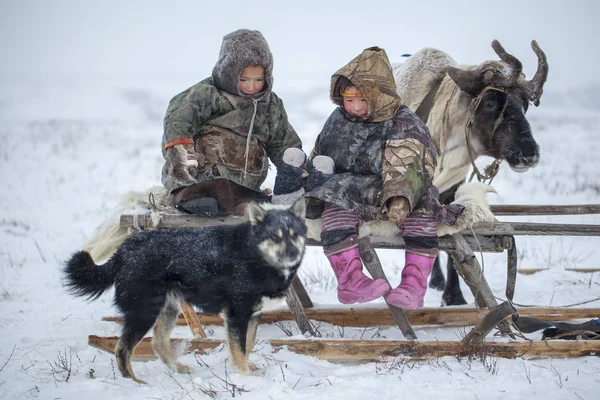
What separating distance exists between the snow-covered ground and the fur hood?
1693 millimetres

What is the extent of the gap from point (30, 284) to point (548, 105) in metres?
A: 22.3

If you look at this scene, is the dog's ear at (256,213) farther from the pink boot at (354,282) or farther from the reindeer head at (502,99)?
the reindeer head at (502,99)

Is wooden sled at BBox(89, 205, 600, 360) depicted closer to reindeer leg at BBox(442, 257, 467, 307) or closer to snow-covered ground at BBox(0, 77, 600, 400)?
snow-covered ground at BBox(0, 77, 600, 400)

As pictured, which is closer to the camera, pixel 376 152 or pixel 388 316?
pixel 376 152

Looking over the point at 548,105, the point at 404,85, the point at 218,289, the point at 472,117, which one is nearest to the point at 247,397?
the point at 218,289

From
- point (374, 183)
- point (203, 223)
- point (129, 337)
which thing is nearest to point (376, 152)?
point (374, 183)

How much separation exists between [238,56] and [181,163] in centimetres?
89

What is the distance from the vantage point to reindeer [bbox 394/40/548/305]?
4.44m

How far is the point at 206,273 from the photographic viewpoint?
9.77 feet

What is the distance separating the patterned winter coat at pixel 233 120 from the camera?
379 cm

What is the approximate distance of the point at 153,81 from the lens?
92.8 ft

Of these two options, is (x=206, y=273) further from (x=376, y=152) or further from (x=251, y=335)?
(x=376, y=152)

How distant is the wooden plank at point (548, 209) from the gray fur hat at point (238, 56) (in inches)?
98.8

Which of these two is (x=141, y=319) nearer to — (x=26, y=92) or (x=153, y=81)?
(x=26, y=92)
